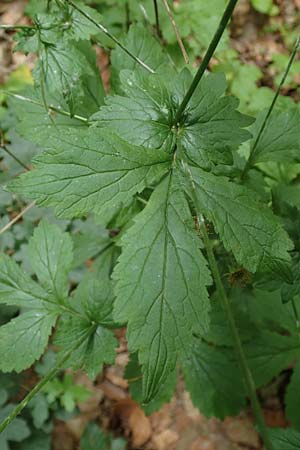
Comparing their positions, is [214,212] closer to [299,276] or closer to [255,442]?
[299,276]

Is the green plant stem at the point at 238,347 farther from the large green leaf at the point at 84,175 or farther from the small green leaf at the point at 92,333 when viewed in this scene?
the small green leaf at the point at 92,333

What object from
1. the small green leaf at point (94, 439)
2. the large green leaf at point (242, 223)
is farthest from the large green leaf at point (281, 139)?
the small green leaf at point (94, 439)

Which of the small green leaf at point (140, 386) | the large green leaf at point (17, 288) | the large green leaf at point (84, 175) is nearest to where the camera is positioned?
the large green leaf at point (84, 175)

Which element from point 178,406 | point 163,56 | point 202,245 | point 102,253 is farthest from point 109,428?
point 163,56

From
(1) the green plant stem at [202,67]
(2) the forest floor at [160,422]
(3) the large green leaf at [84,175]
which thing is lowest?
(2) the forest floor at [160,422]

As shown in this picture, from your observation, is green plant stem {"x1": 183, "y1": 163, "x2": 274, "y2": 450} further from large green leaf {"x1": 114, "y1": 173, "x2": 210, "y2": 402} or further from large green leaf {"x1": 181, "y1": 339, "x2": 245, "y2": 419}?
large green leaf {"x1": 181, "y1": 339, "x2": 245, "y2": 419}

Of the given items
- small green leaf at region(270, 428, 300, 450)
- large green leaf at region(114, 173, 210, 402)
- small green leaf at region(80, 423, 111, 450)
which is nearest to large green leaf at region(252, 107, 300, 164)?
large green leaf at region(114, 173, 210, 402)

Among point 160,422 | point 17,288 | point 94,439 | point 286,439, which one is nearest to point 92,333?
point 17,288
